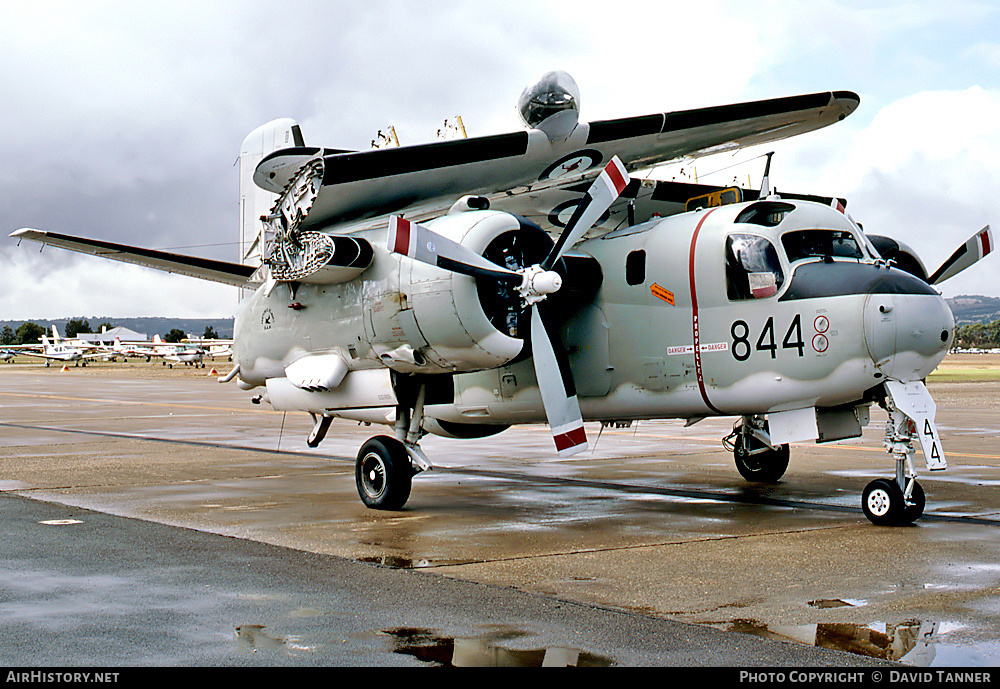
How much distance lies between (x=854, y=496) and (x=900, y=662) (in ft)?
24.8

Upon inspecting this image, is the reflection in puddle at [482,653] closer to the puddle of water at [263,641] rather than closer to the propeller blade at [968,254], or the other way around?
the puddle of water at [263,641]

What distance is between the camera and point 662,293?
444 inches

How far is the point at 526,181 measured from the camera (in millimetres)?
13039

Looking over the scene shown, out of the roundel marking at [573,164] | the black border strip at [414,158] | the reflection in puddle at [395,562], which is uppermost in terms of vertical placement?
the roundel marking at [573,164]

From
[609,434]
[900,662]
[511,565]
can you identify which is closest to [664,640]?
[900,662]

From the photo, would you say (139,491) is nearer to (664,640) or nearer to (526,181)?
(526,181)

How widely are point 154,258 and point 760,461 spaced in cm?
952

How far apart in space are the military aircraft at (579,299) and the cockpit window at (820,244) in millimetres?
21

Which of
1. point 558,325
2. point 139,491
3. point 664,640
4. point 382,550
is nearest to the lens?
point 664,640

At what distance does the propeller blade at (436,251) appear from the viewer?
10070 millimetres

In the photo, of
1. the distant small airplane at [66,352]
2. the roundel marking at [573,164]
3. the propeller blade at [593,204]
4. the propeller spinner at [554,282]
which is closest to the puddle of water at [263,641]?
the propeller spinner at [554,282]

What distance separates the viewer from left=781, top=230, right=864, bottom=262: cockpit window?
34.4 feet

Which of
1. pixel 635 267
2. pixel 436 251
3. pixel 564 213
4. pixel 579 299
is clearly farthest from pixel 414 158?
pixel 564 213
